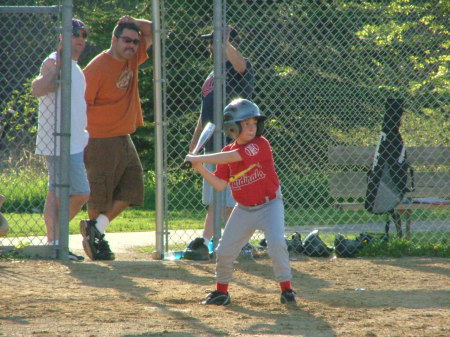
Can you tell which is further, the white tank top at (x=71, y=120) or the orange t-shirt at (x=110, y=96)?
the orange t-shirt at (x=110, y=96)

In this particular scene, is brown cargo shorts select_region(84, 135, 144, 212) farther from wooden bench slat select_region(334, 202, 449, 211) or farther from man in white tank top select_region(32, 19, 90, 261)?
wooden bench slat select_region(334, 202, 449, 211)

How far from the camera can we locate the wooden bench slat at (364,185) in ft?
26.1

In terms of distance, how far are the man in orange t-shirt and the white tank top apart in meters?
0.25

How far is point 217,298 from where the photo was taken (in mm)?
4945

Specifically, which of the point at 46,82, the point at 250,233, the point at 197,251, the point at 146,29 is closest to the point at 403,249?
the point at 197,251

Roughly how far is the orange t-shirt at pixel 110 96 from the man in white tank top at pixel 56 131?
24cm

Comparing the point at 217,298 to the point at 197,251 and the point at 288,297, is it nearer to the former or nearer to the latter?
the point at 288,297

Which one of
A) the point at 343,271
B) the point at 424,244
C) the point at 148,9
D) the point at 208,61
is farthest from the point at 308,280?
the point at 148,9

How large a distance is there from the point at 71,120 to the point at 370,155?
3.25m

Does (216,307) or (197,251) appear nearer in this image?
(216,307)

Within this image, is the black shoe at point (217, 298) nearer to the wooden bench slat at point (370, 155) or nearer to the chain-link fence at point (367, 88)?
the chain-link fence at point (367, 88)

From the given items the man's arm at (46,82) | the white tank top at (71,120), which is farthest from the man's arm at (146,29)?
the man's arm at (46,82)

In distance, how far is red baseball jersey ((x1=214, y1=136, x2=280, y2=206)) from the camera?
501cm

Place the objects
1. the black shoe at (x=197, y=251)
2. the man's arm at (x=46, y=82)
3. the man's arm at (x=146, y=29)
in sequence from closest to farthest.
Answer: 1. the man's arm at (x=46, y=82)
2. the black shoe at (x=197, y=251)
3. the man's arm at (x=146, y=29)
